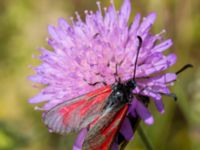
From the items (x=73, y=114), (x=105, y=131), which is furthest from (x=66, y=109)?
(x=105, y=131)

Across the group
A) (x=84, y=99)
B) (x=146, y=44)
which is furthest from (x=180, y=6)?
(x=84, y=99)

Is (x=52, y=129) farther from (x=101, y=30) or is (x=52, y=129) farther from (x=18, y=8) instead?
(x=18, y=8)

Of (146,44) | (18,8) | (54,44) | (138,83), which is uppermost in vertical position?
(18,8)

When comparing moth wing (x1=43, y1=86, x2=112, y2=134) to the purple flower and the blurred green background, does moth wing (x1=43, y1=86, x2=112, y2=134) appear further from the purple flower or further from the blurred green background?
the blurred green background

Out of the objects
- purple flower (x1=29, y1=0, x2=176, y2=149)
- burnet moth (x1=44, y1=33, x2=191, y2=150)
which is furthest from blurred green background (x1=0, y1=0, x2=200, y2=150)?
burnet moth (x1=44, y1=33, x2=191, y2=150)

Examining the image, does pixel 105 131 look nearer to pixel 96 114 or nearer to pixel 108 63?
pixel 96 114

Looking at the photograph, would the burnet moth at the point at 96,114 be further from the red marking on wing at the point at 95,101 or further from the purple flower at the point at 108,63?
the purple flower at the point at 108,63
